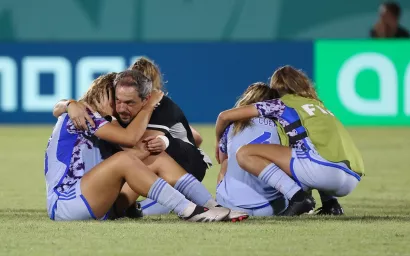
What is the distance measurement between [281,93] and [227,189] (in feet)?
2.08

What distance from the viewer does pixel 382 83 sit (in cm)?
1405

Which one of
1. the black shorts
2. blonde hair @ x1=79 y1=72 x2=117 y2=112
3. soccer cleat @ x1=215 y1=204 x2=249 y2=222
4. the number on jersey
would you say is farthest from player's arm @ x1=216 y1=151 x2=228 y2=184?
blonde hair @ x1=79 y1=72 x2=117 y2=112

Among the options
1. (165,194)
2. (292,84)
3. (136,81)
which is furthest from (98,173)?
(292,84)

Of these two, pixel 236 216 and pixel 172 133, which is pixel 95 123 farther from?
pixel 236 216

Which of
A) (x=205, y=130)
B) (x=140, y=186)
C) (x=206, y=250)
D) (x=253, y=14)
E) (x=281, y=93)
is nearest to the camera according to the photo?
(x=206, y=250)

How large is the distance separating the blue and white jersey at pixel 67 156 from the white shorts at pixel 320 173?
44.0 inches

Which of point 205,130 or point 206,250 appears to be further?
point 205,130

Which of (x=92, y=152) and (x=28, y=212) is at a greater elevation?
(x=92, y=152)

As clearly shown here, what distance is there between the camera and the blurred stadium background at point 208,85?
5.55 meters

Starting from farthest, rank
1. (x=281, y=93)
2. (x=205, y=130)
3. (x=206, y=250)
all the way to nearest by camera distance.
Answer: (x=205, y=130), (x=281, y=93), (x=206, y=250)

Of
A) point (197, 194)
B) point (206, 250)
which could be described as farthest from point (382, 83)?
point (206, 250)

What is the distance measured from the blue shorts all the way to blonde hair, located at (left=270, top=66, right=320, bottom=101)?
4.44 feet

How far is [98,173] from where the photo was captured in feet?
19.7

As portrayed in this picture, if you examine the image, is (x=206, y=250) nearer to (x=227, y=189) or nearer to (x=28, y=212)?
(x=227, y=189)
